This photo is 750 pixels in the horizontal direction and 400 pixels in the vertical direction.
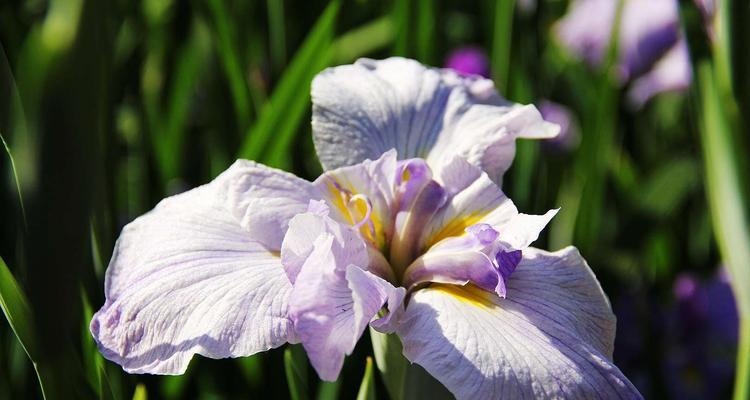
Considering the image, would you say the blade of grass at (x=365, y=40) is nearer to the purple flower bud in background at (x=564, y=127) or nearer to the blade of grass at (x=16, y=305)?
the purple flower bud in background at (x=564, y=127)

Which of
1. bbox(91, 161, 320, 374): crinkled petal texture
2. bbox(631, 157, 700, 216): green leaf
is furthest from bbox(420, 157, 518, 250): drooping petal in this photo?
bbox(631, 157, 700, 216): green leaf

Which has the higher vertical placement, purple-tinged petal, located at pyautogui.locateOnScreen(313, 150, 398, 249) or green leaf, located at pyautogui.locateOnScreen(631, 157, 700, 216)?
purple-tinged petal, located at pyautogui.locateOnScreen(313, 150, 398, 249)

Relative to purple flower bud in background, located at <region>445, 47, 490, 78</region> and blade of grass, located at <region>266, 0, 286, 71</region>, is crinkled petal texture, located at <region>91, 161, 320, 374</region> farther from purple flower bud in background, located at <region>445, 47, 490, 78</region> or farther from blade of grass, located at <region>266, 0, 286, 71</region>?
purple flower bud in background, located at <region>445, 47, 490, 78</region>

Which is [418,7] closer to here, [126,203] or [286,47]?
[286,47]

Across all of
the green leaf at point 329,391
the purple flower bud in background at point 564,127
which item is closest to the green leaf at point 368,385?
the green leaf at point 329,391

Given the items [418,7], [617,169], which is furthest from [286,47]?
[617,169]

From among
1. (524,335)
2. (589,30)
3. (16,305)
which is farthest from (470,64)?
(16,305)

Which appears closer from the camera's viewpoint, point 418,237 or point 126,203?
point 418,237
